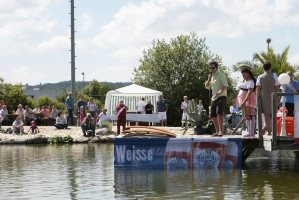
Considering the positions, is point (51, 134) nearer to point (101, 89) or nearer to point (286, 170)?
point (286, 170)

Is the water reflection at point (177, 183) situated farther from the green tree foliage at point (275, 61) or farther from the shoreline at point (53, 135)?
the green tree foliage at point (275, 61)

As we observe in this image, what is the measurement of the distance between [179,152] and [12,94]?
92.9 ft

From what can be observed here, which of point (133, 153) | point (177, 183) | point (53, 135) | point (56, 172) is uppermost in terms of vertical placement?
point (53, 135)

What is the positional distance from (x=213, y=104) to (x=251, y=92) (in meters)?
0.92

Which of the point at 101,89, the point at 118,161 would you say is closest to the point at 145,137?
the point at 118,161

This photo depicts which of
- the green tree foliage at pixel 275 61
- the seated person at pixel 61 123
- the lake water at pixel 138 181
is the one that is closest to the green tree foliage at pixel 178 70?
the green tree foliage at pixel 275 61

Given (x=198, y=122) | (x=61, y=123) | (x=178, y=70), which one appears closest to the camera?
(x=198, y=122)

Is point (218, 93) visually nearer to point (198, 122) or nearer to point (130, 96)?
point (198, 122)

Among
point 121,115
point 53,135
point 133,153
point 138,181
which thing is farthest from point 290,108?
point 53,135

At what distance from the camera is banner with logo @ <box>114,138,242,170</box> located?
48.0ft

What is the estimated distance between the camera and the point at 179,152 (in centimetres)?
1471

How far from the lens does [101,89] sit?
10456 centimetres

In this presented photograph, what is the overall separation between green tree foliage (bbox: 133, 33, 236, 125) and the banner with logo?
34887 millimetres

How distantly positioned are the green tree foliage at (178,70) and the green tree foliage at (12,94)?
1155cm
